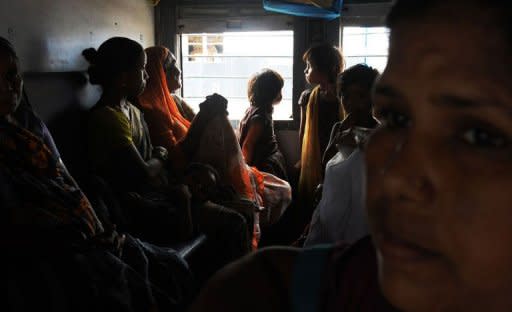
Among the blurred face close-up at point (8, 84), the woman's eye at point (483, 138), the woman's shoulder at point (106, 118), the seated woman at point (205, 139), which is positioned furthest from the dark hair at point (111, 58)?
the woman's eye at point (483, 138)

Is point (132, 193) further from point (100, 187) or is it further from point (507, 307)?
point (507, 307)

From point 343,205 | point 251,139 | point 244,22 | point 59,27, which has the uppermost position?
point 244,22

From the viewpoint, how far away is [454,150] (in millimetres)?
454

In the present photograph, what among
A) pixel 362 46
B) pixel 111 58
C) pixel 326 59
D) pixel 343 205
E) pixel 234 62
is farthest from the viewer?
pixel 234 62

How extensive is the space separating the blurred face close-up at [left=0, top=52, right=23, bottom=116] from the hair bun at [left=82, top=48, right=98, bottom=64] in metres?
0.92

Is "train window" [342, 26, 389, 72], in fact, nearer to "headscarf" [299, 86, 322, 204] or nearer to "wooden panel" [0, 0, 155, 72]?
"headscarf" [299, 86, 322, 204]

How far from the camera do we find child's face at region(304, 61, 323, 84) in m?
3.82

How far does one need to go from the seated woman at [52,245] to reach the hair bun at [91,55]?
32.9 inches

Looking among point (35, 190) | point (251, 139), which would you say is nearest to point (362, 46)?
point (251, 139)

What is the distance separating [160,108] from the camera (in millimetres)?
3510

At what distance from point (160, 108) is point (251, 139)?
0.78m

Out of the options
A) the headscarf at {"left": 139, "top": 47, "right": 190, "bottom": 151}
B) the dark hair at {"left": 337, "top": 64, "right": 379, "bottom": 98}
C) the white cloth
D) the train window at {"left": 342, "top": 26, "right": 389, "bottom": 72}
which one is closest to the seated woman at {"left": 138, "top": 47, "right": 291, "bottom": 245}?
the headscarf at {"left": 139, "top": 47, "right": 190, "bottom": 151}

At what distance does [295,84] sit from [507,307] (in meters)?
3.84

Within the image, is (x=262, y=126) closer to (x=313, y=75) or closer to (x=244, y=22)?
(x=313, y=75)
